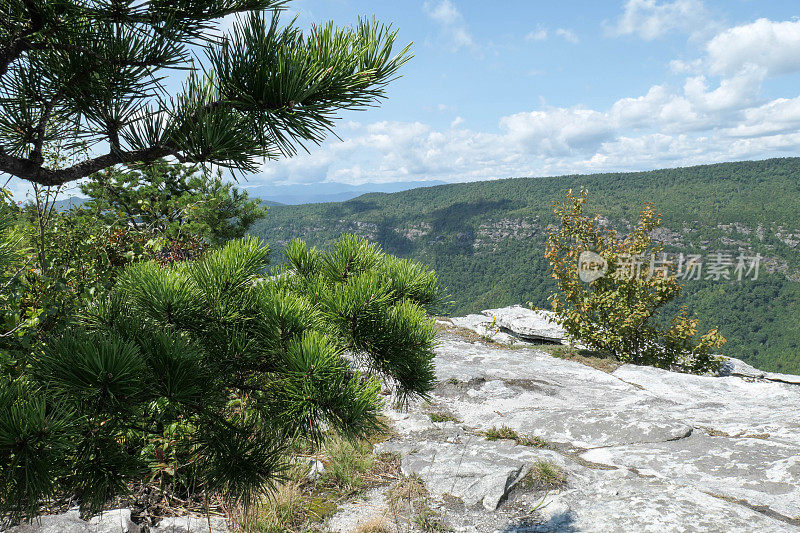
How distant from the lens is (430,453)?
4508 mm

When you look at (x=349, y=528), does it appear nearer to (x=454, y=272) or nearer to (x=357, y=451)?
(x=357, y=451)

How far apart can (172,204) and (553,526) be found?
19.6ft

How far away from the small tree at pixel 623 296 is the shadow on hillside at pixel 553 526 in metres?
8.60

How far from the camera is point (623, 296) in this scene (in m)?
11.3

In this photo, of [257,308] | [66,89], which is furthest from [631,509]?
[66,89]

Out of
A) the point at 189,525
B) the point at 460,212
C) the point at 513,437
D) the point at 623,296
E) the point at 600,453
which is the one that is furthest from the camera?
the point at 460,212

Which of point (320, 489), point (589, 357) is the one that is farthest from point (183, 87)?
point (589, 357)

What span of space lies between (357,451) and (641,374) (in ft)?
→ 23.3

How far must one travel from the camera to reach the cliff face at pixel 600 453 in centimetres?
323

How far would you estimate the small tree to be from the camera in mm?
11023

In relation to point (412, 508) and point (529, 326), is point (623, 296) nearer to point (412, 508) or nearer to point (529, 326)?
point (529, 326)

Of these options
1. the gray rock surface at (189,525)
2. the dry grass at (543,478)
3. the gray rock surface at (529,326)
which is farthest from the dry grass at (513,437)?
the gray rock surface at (529,326)

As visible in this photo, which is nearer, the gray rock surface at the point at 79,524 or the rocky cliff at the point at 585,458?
the gray rock surface at the point at 79,524

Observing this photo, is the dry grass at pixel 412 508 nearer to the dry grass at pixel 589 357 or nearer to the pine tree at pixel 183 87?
the pine tree at pixel 183 87
